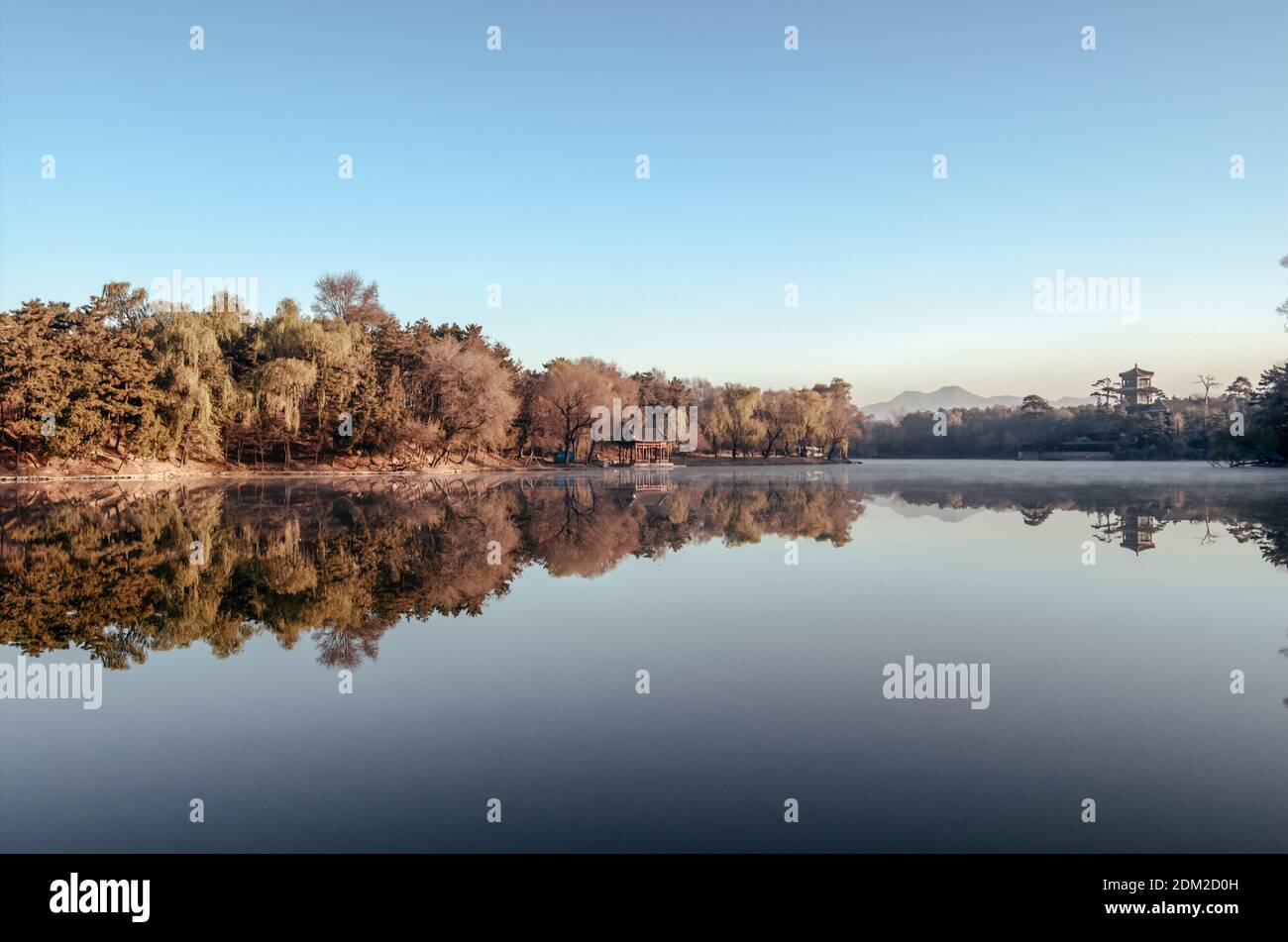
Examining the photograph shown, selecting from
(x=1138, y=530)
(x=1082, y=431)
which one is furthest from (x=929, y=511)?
(x=1082, y=431)

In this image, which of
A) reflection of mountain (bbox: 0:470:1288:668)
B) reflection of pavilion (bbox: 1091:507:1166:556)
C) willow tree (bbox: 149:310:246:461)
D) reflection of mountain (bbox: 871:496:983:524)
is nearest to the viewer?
reflection of mountain (bbox: 0:470:1288:668)

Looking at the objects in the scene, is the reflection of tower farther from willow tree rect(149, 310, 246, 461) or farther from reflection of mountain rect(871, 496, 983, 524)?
willow tree rect(149, 310, 246, 461)

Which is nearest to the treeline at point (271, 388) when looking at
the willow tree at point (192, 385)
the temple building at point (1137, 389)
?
the willow tree at point (192, 385)

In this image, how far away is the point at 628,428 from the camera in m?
72.6

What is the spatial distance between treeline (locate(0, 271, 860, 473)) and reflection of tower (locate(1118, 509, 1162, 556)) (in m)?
43.7

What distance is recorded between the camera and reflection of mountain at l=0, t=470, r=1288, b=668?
8.93 meters

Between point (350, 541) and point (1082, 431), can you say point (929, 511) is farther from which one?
point (1082, 431)

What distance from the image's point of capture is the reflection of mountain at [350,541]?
8930 millimetres

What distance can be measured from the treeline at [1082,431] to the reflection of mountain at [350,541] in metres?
41.2

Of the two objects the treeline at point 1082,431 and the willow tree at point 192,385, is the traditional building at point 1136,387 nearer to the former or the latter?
the treeline at point 1082,431

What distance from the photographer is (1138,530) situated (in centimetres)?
1758

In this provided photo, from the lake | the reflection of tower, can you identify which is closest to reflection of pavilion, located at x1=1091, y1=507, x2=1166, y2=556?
the reflection of tower
